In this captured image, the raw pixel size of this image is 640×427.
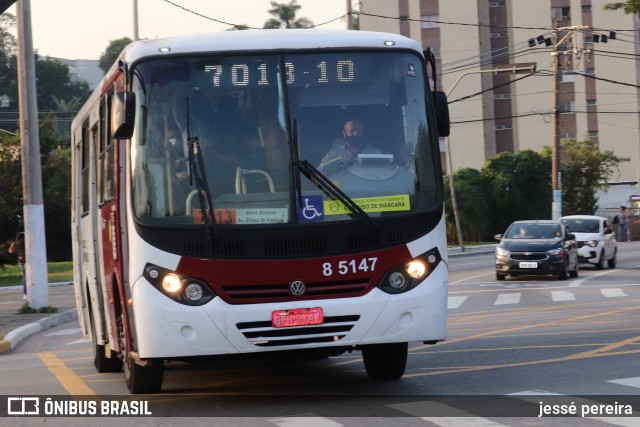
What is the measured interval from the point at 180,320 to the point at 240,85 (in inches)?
78.1

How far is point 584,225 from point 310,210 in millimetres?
29832

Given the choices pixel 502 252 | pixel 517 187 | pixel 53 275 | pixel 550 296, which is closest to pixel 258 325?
pixel 550 296

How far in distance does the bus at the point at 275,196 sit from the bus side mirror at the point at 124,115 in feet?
0.04

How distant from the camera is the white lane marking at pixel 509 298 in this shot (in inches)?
949

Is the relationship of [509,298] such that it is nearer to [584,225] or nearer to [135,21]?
[584,225]

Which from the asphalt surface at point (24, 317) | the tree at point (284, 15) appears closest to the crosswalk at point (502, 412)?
the asphalt surface at point (24, 317)

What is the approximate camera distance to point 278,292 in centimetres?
967

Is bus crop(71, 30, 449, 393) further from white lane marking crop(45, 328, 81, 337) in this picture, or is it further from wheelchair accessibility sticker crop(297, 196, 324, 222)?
white lane marking crop(45, 328, 81, 337)

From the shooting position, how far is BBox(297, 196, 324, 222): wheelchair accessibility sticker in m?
9.80

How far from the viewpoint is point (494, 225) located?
7475 centimetres

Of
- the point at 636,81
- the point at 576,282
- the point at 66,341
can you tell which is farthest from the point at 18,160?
the point at 636,81

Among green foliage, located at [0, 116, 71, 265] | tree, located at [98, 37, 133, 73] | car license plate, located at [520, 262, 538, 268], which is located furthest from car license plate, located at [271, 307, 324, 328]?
tree, located at [98, 37, 133, 73]

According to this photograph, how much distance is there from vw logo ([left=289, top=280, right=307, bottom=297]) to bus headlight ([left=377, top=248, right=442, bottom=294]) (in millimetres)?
615

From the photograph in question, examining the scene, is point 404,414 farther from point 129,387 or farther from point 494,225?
point 494,225
